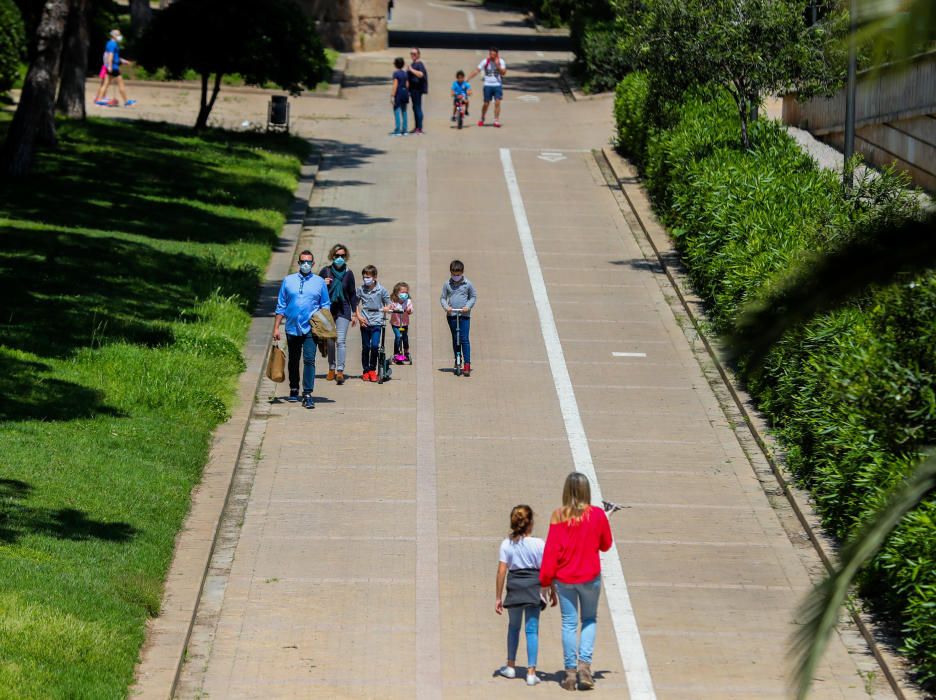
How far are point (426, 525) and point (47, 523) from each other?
3295 mm

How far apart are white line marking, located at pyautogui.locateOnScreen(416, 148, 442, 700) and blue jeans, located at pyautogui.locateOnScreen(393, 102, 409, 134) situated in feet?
41.0

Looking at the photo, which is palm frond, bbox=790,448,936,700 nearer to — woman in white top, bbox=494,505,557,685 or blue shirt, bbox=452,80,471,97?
woman in white top, bbox=494,505,557,685

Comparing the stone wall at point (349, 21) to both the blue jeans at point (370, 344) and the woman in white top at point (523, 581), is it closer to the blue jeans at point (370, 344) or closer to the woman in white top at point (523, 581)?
the blue jeans at point (370, 344)

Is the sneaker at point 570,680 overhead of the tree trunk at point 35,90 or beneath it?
beneath

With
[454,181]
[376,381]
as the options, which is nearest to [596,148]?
[454,181]

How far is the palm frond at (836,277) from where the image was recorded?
209 centimetres

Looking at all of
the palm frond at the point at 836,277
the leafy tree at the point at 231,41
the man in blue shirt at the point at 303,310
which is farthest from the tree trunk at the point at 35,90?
the palm frond at the point at 836,277

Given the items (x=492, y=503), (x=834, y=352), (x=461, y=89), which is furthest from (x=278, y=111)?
(x=834, y=352)

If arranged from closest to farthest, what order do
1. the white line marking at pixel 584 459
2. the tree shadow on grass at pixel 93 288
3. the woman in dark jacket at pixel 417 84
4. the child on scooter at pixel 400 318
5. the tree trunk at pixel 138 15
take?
the white line marking at pixel 584 459, the tree shadow on grass at pixel 93 288, the child on scooter at pixel 400 318, the woman in dark jacket at pixel 417 84, the tree trunk at pixel 138 15

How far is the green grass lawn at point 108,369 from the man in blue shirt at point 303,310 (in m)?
0.90

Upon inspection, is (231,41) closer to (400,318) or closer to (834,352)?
(400,318)

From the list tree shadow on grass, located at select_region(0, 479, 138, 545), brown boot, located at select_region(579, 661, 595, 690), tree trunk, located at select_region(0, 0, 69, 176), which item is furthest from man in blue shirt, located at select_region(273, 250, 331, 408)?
tree trunk, located at select_region(0, 0, 69, 176)

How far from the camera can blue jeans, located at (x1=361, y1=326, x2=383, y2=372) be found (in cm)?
1716

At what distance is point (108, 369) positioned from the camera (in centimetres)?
1577
